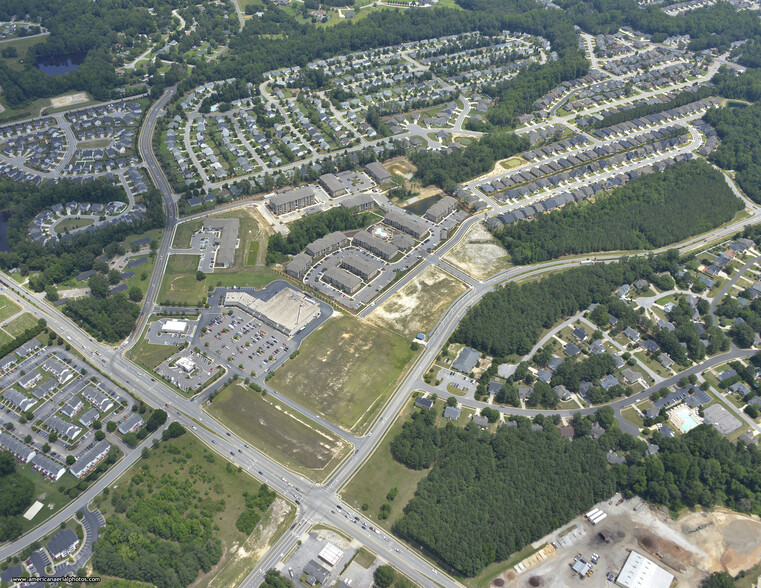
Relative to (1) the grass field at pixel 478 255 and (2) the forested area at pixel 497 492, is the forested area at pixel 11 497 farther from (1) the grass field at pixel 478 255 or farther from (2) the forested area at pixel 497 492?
(1) the grass field at pixel 478 255

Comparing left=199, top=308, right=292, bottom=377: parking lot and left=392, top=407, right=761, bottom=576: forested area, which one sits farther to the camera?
left=199, top=308, right=292, bottom=377: parking lot

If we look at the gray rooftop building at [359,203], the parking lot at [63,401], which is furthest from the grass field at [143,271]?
the gray rooftop building at [359,203]

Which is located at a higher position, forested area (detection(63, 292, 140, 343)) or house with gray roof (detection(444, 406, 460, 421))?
house with gray roof (detection(444, 406, 460, 421))

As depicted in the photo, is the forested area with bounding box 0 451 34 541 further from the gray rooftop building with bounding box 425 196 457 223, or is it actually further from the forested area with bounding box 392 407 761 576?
the gray rooftop building with bounding box 425 196 457 223

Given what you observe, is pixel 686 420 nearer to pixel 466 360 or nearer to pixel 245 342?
pixel 466 360

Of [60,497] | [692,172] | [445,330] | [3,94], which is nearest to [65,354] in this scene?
[60,497]

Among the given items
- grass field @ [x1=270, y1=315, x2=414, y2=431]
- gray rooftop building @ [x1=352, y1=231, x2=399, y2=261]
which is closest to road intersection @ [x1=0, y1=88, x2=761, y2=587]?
grass field @ [x1=270, y1=315, x2=414, y2=431]

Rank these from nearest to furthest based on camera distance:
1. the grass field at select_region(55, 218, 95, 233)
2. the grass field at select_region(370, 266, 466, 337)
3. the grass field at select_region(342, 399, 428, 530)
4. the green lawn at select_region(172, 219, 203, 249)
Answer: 1. the grass field at select_region(342, 399, 428, 530)
2. the grass field at select_region(370, 266, 466, 337)
3. the green lawn at select_region(172, 219, 203, 249)
4. the grass field at select_region(55, 218, 95, 233)
